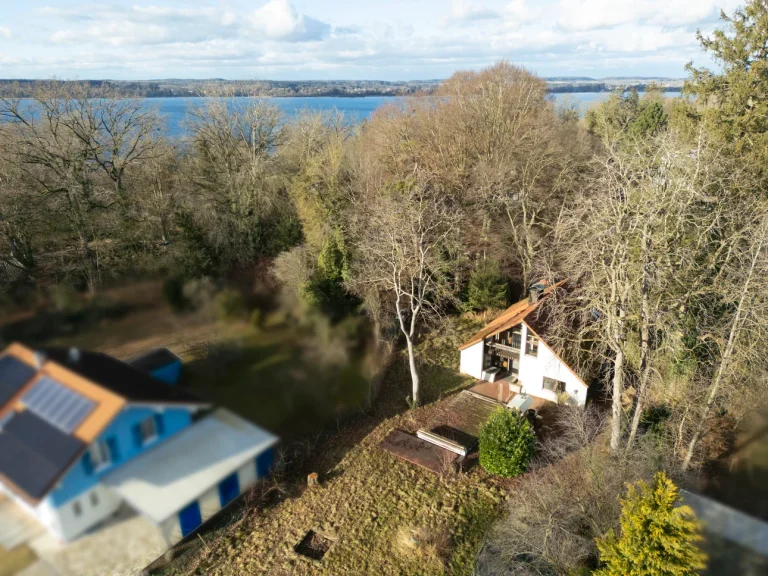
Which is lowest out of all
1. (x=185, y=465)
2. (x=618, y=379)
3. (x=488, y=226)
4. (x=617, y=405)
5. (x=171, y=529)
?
(x=617, y=405)

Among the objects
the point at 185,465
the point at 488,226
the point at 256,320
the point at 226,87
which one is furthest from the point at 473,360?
the point at 185,465

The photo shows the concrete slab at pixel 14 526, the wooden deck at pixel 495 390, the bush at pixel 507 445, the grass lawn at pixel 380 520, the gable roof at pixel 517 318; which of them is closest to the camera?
the concrete slab at pixel 14 526

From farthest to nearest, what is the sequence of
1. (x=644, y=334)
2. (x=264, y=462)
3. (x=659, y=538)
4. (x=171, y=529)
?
(x=644, y=334) < (x=659, y=538) < (x=264, y=462) < (x=171, y=529)

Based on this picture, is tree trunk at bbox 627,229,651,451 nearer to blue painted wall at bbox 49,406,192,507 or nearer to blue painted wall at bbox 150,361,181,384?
blue painted wall at bbox 150,361,181,384

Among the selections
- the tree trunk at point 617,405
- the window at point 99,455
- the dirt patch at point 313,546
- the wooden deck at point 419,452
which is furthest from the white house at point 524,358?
the window at point 99,455

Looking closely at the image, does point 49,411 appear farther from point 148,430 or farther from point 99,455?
point 148,430

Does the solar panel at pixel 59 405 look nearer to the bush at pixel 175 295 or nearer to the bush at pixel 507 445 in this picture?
the bush at pixel 175 295
